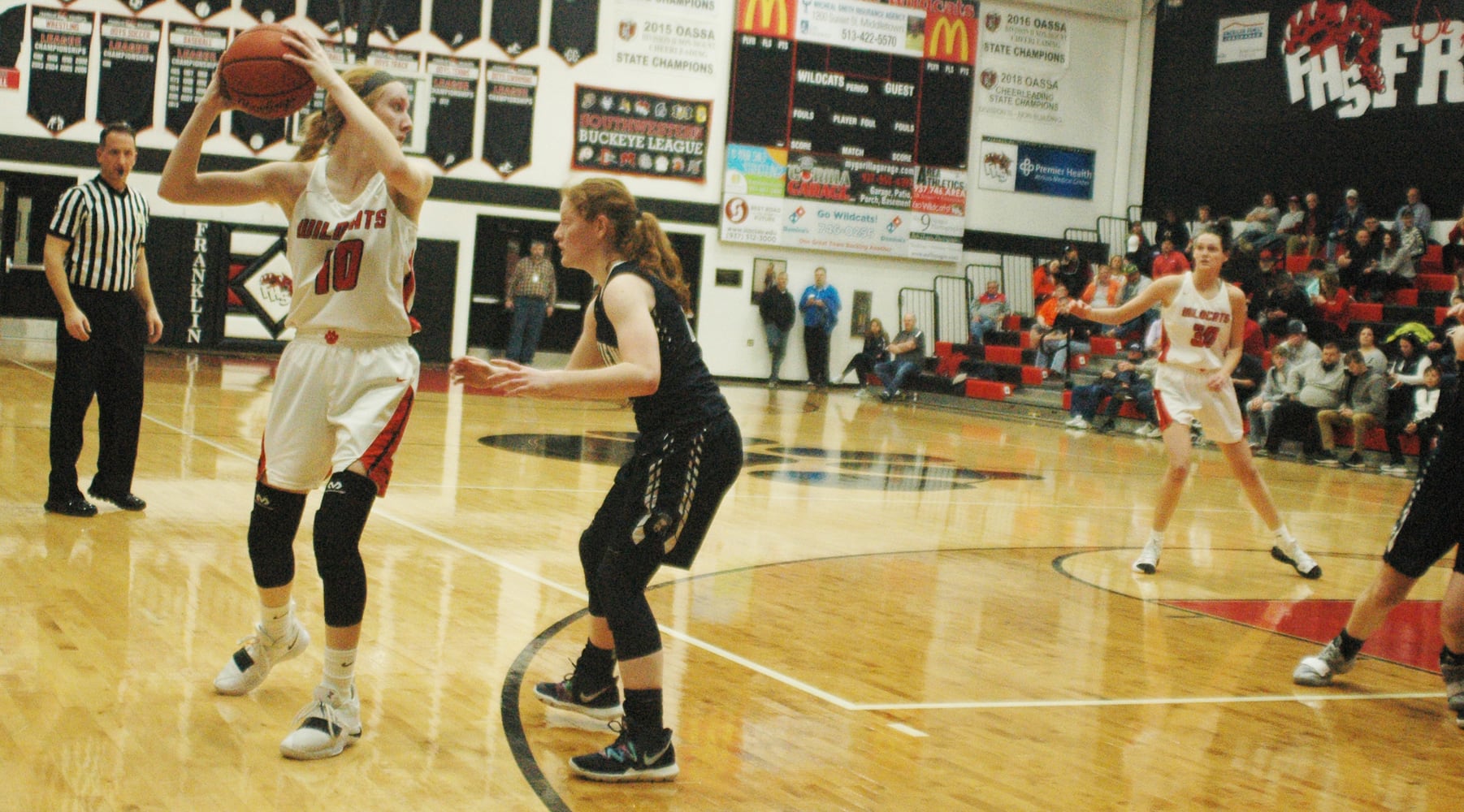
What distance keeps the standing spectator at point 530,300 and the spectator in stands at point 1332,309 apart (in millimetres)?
10016

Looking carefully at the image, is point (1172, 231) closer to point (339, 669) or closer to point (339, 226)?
point (339, 226)

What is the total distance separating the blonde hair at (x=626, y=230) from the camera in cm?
355

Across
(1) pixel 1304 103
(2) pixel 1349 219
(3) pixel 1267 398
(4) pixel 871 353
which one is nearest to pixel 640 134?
(4) pixel 871 353

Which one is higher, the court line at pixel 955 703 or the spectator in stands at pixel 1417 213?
the spectator in stands at pixel 1417 213

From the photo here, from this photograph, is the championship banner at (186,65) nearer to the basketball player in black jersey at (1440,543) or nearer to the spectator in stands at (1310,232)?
the spectator in stands at (1310,232)

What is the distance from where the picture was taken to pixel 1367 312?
54.6ft

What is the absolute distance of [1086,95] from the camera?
930 inches

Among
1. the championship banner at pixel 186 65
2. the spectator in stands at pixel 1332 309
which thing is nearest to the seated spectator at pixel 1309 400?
the spectator in stands at pixel 1332 309

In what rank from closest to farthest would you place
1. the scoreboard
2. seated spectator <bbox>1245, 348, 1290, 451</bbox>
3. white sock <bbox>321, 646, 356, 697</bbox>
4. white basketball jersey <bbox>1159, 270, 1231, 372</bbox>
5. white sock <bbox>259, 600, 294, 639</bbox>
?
white sock <bbox>321, 646, 356, 697</bbox> < white sock <bbox>259, 600, 294, 639</bbox> < white basketball jersey <bbox>1159, 270, 1231, 372</bbox> < seated spectator <bbox>1245, 348, 1290, 451</bbox> < the scoreboard

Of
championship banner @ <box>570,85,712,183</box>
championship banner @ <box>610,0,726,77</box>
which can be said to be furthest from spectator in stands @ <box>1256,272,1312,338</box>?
championship banner @ <box>610,0,726,77</box>

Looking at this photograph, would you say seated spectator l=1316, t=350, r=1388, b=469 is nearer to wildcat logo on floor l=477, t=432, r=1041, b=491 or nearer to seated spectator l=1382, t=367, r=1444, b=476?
seated spectator l=1382, t=367, r=1444, b=476

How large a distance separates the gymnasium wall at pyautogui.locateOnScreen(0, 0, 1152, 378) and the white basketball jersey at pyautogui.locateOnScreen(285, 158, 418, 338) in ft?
49.7

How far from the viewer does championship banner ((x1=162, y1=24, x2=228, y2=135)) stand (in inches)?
736

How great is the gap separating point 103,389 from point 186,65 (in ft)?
45.2
